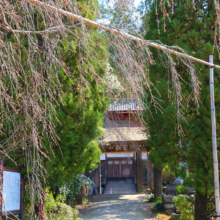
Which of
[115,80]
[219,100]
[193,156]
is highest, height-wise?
[115,80]

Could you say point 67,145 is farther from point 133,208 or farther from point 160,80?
point 133,208

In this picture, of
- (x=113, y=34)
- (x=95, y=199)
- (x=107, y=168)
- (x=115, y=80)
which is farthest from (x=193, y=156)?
(x=107, y=168)

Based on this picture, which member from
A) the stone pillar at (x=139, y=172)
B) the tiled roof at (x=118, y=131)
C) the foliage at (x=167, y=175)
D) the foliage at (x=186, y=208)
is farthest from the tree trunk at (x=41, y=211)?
the stone pillar at (x=139, y=172)

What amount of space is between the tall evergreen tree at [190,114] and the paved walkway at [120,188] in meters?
8.81

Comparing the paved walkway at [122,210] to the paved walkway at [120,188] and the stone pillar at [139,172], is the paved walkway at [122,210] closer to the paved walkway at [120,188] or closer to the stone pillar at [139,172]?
the stone pillar at [139,172]

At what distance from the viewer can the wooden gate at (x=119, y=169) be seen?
1731 cm

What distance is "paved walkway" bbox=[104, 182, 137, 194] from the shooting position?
14.7 metres

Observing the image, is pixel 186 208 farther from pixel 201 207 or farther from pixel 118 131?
pixel 118 131

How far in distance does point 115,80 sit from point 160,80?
4.02m

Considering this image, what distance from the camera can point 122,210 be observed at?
995 centimetres

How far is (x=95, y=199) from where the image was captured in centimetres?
1334

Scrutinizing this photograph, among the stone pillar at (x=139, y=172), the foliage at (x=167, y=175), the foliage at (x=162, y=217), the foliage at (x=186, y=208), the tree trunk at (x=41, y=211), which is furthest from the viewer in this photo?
the stone pillar at (x=139, y=172)

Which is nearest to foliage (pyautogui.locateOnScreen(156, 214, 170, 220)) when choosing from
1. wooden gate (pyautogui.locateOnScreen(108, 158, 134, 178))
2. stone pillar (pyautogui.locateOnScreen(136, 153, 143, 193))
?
stone pillar (pyautogui.locateOnScreen(136, 153, 143, 193))

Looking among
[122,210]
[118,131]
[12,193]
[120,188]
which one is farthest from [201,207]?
[120,188]
